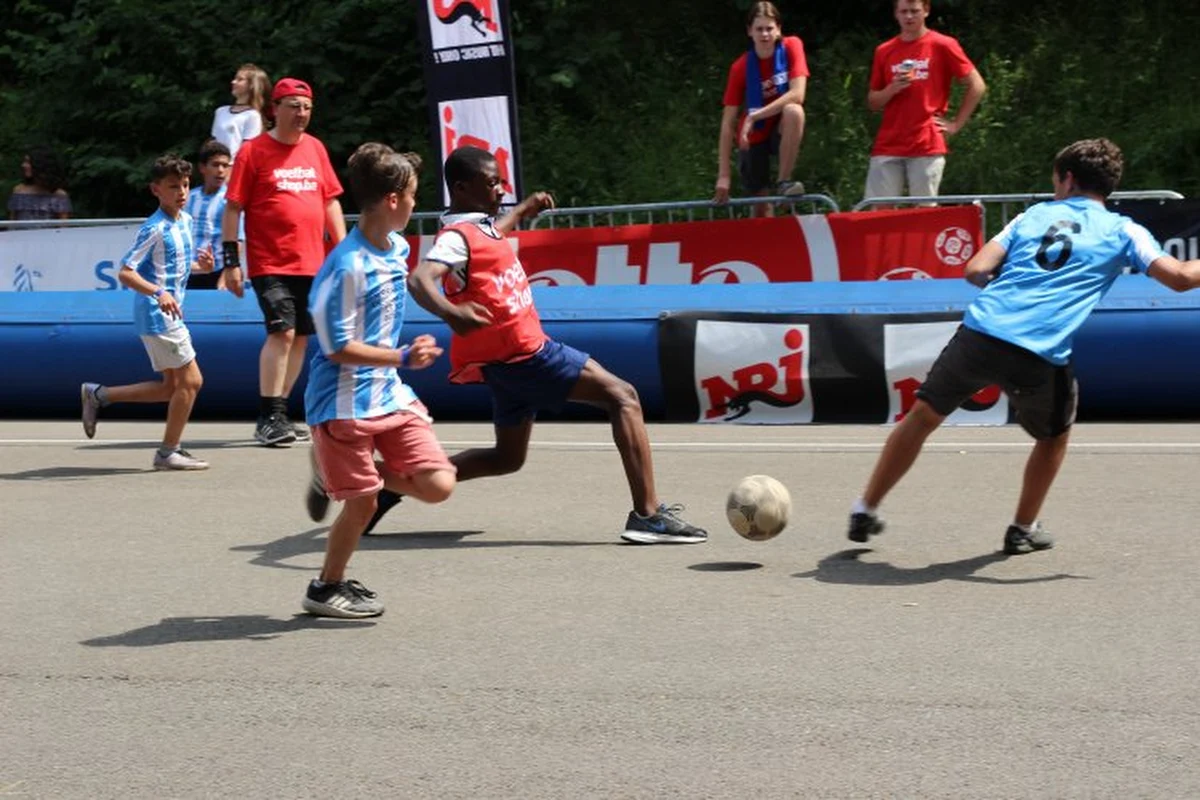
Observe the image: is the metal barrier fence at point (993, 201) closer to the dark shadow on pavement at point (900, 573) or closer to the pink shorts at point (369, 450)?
the dark shadow on pavement at point (900, 573)

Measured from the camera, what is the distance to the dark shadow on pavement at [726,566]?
755cm

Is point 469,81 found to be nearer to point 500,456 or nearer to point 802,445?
point 802,445

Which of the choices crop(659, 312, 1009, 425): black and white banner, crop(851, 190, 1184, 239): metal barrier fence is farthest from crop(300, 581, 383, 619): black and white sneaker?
crop(851, 190, 1184, 239): metal barrier fence

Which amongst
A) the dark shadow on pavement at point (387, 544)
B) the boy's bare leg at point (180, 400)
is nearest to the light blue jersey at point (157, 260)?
the boy's bare leg at point (180, 400)

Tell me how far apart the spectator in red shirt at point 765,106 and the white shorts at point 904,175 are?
0.55m

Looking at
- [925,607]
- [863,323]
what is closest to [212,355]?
[863,323]

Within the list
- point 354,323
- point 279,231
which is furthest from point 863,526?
point 279,231

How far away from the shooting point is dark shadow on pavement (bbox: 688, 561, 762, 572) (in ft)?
24.8

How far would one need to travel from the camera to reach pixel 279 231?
35.7 feet

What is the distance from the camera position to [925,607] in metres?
6.83

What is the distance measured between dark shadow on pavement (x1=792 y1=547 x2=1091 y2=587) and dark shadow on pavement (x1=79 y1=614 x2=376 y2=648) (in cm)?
168

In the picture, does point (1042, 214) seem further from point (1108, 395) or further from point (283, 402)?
point (283, 402)

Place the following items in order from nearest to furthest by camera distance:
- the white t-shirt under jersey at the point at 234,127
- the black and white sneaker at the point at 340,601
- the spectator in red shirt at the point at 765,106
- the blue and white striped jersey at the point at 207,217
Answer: the black and white sneaker at the point at 340,601 → the blue and white striped jersey at the point at 207,217 → the spectator in red shirt at the point at 765,106 → the white t-shirt under jersey at the point at 234,127

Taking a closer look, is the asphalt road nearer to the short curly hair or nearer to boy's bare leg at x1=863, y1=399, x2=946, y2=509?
boy's bare leg at x1=863, y1=399, x2=946, y2=509
